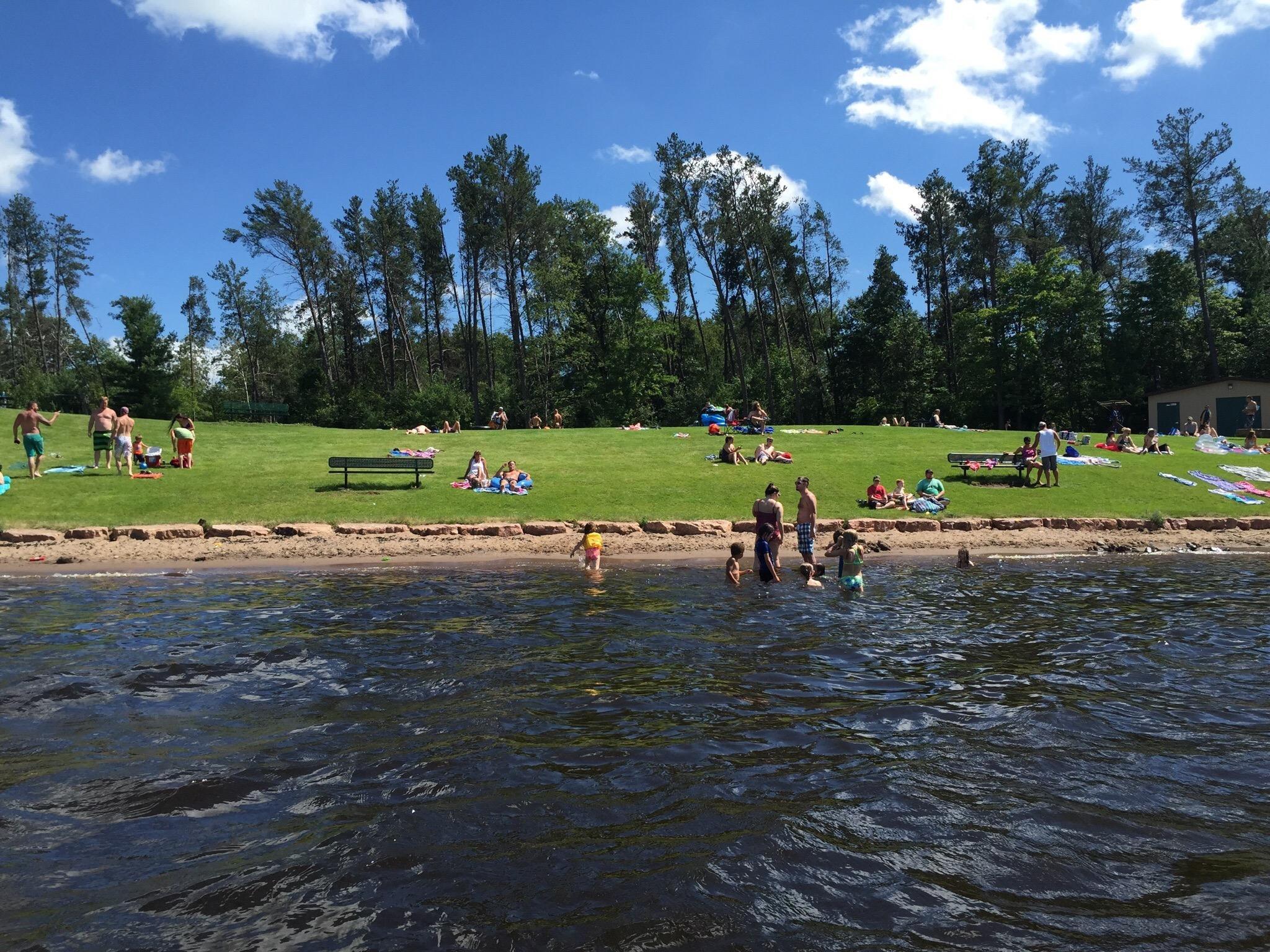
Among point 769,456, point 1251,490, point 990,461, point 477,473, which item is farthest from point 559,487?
point 1251,490

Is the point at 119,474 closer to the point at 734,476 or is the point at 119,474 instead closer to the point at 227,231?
the point at 734,476

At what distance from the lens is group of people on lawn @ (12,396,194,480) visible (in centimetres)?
2334

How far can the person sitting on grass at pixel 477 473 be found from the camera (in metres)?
24.8

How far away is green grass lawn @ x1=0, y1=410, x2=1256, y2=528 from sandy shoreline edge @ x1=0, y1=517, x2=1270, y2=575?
78cm

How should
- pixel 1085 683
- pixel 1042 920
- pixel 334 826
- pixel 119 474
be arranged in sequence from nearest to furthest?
pixel 1042 920 → pixel 334 826 → pixel 1085 683 → pixel 119 474

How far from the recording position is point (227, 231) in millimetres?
61031

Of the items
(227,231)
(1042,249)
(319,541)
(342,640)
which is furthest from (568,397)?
(342,640)

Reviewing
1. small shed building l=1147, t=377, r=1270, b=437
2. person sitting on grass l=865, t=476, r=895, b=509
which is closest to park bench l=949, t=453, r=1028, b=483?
person sitting on grass l=865, t=476, r=895, b=509

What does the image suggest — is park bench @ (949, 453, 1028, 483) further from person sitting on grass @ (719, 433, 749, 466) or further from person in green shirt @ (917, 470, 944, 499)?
person sitting on grass @ (719, 433, 749, 466)

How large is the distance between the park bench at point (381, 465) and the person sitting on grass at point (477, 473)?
1353mm

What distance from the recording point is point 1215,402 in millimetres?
46656

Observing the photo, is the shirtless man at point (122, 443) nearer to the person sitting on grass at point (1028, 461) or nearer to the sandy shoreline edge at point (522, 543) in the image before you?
the sandy shoreline edge at point (522, 543)

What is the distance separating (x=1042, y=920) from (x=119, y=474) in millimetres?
26920

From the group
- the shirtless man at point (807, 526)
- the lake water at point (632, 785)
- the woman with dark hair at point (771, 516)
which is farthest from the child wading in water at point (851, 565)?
the lake water at point (632, 785)
